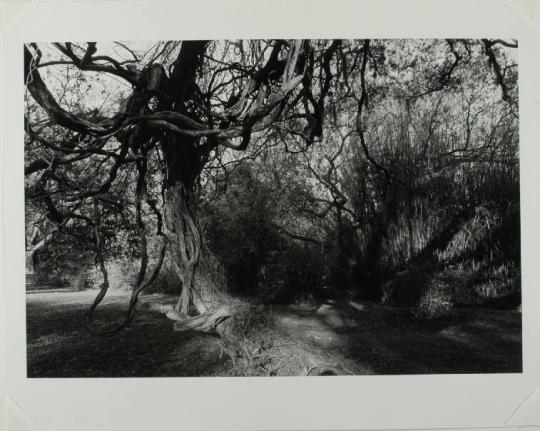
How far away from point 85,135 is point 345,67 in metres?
1.57

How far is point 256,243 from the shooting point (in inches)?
80.7

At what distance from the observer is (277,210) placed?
2.07m

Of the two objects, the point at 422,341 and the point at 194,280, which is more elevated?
the point at 194,280

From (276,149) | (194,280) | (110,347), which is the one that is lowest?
(110,347)

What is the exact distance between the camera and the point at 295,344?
202 cm

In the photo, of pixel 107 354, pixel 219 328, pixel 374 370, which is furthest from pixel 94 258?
pixel 374 370

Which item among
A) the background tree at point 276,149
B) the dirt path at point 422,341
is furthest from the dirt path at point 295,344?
the background tree at point 276,149

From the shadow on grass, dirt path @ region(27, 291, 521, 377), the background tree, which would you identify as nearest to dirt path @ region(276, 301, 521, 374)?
dirt path @ region(27, 291, 521, 377)

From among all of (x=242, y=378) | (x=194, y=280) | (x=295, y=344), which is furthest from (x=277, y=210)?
(x=242, y=378)

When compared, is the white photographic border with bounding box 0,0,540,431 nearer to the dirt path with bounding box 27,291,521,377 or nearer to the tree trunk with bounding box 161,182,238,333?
the dirt path with bounding box 27,291,521,377

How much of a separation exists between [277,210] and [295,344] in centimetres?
78

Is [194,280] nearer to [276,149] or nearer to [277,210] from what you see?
[277,210]

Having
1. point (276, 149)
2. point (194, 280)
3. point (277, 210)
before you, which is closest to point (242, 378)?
point (194, 280)

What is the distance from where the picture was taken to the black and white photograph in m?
2.02
